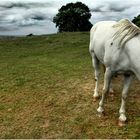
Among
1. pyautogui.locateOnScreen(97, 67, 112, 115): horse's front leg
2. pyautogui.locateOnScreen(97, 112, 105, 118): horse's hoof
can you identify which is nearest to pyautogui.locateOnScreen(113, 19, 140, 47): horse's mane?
→ pyautogui.locateOnScreen(97, 67, 112, 115): horse's front leg

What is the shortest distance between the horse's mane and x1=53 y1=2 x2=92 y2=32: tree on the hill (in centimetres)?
4588

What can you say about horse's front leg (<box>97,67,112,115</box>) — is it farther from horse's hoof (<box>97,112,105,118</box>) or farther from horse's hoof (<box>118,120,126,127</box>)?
horse's hoof (<box>118,120,126,127</box>)

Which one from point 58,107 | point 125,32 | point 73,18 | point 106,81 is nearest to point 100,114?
point 106,81

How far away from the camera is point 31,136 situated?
22.5 ft

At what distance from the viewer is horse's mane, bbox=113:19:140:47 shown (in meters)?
6.77

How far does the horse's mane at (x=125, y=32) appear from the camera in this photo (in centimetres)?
677

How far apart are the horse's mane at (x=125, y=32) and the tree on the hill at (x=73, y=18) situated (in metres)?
45.9

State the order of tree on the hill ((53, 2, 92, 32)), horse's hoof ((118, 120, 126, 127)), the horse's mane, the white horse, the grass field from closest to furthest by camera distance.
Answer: the white horse < the horse's mane < the grass field < horse's hoof ((118, 120, 126, 127)) < tree on the hill ((53, 2, 92, 32))

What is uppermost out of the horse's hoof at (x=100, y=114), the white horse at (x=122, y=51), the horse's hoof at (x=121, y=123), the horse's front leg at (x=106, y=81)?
the white horse at (x=122, y=51)

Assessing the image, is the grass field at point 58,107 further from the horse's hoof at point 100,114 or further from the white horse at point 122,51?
the white horse at point 122,51

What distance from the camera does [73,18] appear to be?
53.2 metres

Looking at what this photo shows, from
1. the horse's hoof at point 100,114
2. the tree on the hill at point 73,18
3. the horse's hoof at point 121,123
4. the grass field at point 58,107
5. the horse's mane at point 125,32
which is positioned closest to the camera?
the horse's mane at point 125,32

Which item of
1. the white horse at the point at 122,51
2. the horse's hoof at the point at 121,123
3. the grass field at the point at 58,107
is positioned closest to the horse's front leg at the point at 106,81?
the white horse at the point at 122,51

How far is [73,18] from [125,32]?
46.8m
